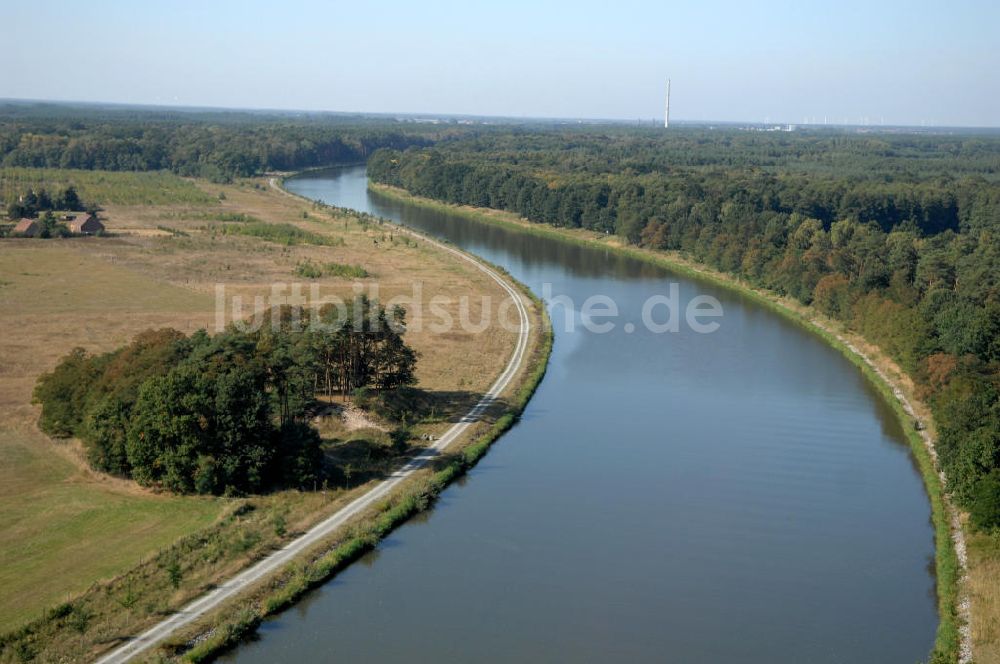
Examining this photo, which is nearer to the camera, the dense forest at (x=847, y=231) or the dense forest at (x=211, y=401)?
the dense forest at (x=211, y=401)

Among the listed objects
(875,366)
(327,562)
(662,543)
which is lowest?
(662,543)

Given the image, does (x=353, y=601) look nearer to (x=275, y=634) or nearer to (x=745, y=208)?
(x=275, y=634)

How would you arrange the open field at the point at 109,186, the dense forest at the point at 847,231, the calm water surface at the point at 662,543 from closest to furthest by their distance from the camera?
the calm water surface at the point at 662,543, the dense forest at the point at 847,231, the open field at the point at 109,186

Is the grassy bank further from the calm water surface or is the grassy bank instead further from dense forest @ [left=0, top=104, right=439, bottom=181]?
dense forest @ [left=0, top=104, right=439, bottom=181]

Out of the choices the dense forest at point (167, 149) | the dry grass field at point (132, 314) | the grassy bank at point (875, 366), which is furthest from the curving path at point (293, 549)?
the dense forest at point (167, 149)

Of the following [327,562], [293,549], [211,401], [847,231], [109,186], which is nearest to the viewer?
[327,562]

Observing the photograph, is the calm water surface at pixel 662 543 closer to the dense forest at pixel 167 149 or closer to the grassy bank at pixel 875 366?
the grassy bank at pixel 875 366

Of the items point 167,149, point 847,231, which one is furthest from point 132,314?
point 167,149

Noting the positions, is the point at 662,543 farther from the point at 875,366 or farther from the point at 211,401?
the point at 875,366
